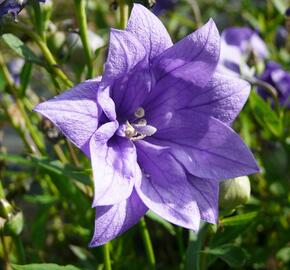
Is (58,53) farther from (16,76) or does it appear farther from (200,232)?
(16,76)

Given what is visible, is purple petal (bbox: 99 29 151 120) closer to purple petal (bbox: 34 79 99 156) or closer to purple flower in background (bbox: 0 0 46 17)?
purple petal (bbox: 34 79 99 156)

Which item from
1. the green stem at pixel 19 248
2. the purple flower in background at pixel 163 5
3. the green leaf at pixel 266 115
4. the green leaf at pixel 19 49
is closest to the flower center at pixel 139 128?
the green leaf at pixel 19 49

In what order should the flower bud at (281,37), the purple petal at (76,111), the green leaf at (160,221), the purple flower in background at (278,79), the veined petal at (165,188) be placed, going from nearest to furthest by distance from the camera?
the purple petal at (76,111)
the veined petal at (165,188)
the green leaf at (160,221)
the purple flower in background at (278,79)
the flower bud at (281,37)

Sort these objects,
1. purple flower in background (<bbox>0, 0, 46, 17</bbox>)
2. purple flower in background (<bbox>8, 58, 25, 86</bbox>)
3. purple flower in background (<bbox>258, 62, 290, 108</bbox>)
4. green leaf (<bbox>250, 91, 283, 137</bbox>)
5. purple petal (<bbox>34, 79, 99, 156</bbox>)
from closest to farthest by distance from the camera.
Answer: purple petal (<bbox>34, 79, 99, 156</bbox>), purple flower in background (<bbox>0, 0, 46, 17</bbox>), green leaf (<bbox>250, 91, 283, 137</bbox>), purple flower in background (<bbox>258, 62, 290, 108</bbox>), purple flower in background (<bbox>8, 58, 25, 86</bbox>)

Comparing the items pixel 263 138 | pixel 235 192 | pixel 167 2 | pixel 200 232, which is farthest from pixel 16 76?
pixel 235 192

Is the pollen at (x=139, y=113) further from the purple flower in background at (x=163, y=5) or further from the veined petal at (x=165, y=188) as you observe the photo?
the purple flower in background at (x=163, y=5)

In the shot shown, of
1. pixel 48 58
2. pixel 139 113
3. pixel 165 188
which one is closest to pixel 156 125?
pixel 139 113

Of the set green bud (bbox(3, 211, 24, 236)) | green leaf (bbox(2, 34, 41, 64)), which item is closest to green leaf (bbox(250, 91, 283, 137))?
green leaf (bbox(2, 34, 41, 64))
